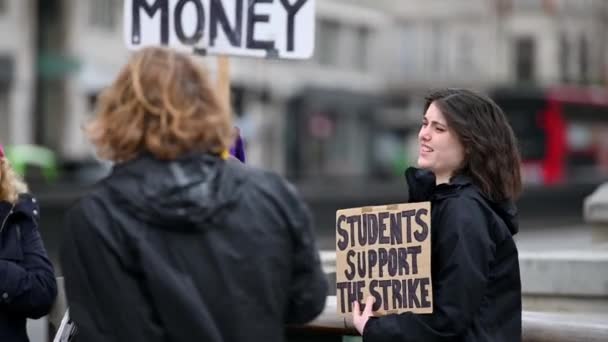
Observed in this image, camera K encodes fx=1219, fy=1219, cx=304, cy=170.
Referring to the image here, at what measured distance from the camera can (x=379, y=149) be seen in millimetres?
57469

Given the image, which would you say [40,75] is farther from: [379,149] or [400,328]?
[400,328]

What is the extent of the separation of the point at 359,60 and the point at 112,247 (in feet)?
182

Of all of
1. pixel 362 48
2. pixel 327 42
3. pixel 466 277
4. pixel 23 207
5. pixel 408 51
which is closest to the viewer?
pixel 466 277

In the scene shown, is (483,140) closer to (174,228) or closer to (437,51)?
(174,228)

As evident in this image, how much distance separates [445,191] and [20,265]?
1.30 meters

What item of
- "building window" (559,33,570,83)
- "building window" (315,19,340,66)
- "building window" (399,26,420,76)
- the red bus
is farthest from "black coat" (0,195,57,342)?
"building window" (559,33,570,83)

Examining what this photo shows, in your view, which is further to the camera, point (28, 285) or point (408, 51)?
point (408, 51)

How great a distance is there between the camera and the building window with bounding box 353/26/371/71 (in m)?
57.5

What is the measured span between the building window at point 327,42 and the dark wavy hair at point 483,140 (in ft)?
166

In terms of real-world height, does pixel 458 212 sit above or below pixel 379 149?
above

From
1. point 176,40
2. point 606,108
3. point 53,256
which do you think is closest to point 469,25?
point 606,108

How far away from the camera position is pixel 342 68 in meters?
56.0

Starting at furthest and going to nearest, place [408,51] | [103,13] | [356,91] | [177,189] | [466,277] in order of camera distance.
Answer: [408,51] < [356,91] < [103,13] < [466,277] < [177,189]

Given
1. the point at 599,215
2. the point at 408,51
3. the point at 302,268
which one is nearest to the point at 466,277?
the point at 302,268
